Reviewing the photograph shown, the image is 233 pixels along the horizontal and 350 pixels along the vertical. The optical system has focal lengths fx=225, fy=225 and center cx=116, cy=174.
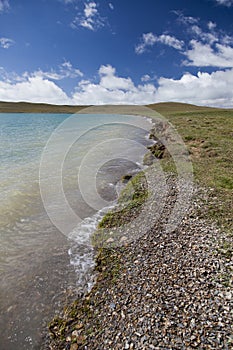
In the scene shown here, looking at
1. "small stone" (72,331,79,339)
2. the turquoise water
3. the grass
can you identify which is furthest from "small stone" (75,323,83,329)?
the grass

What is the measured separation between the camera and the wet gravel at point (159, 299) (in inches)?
188

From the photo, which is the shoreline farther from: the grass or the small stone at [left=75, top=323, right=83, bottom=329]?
the grass

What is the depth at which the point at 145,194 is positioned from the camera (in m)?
12.5

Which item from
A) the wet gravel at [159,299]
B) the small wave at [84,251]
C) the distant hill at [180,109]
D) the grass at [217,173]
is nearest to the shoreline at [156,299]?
the wet gravel at [159,299]

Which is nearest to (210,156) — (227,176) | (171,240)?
(227,176)

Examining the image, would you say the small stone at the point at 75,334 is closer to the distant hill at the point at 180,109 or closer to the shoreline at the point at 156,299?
the shoreline at the point at 156,299

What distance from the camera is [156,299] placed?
5.68 meters

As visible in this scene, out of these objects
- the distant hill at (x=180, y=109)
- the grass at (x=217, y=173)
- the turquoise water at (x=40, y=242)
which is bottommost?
the turquoise water at (x=40, y=242)

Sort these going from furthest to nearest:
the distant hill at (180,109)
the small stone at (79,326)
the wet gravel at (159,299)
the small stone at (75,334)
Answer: the distant hill at (180,109) < the small stone at (79,326) < the small stone at (75,334) < the wet gravel at (159,299)

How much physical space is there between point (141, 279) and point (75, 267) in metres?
2.80

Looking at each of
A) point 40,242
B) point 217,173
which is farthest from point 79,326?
point 217,173

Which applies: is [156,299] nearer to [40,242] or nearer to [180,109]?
[40,242]

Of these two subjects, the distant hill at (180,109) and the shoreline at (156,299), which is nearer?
the shoreline at (156,299)

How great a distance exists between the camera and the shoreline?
479cm
